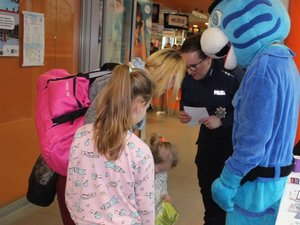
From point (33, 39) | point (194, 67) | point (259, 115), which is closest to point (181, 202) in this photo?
point (194, 67)

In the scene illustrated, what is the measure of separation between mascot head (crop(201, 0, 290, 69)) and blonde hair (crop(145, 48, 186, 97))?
0.23m

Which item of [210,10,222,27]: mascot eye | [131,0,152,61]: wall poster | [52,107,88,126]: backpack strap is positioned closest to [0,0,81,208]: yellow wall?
[131,0,152,61]: wall poster

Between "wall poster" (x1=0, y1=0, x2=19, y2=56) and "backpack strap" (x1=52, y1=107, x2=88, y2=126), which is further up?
"wall poster" (x1=0, y1=0, x2=19, y2=56)

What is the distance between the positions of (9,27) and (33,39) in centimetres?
29

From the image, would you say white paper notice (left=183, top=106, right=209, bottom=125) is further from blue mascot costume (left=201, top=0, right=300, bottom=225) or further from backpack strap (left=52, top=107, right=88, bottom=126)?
backpack strap (left=52, top=107, right=88, bottom=126)

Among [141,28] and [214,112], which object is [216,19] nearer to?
[214,112]

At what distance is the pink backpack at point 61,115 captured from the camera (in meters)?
1.69

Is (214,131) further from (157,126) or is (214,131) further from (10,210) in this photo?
(157,126)

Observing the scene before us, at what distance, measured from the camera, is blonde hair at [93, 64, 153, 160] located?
1458 mm

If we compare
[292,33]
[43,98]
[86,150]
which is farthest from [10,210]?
[292,33]

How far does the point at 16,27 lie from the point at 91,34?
40.4 inches

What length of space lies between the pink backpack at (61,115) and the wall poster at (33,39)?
5.05 ft

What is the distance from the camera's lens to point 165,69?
1.95 m

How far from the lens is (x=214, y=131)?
102 inches
